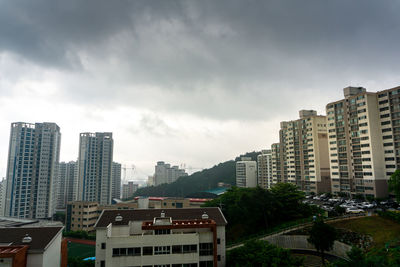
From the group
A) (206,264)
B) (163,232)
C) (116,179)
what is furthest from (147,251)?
(116,179)

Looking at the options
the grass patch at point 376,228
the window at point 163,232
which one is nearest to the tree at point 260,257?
the window at point 163,232

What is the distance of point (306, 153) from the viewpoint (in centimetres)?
8269

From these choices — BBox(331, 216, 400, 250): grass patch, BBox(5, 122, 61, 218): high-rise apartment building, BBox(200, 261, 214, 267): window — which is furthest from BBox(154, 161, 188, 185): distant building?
BBox(200, 261, 214, 267): window

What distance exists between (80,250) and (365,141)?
70334mm

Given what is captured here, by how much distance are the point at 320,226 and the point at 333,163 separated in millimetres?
50845

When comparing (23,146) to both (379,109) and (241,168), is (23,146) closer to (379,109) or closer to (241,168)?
(241,168)

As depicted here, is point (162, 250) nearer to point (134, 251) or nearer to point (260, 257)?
point (134, 251)

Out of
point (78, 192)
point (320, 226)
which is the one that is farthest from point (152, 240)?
point (78, 192)

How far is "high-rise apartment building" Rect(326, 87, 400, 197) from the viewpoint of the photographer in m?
56.6

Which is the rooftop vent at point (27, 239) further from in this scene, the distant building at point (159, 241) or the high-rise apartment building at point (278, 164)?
the high-rise apartment building at point (278, 164)

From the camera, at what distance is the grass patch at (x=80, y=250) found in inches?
1878

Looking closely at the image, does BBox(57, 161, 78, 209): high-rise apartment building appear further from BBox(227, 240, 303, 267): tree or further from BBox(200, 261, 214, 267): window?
BBox(227, 240, 303, 267): tree

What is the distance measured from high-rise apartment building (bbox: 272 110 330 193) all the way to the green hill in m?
54.3

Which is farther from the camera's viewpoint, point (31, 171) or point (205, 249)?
point (31, 171)
